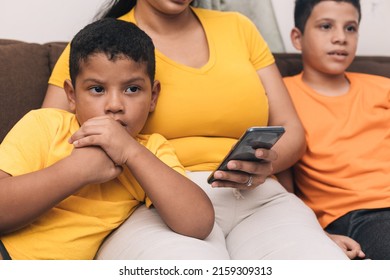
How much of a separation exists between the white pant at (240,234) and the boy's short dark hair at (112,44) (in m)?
0.31

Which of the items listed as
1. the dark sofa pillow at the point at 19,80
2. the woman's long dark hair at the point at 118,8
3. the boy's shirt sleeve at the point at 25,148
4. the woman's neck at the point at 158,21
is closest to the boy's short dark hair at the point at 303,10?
the woman's neck at the point at 158,21

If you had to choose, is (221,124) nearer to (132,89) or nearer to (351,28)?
(132,89)

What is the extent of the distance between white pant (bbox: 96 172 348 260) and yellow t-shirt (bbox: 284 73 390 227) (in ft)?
0.77

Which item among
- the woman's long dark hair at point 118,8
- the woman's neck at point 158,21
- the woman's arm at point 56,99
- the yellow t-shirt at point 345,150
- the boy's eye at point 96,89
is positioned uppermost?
the woman's long dark hair at point 118,8

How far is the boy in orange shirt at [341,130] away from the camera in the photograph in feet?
4.53

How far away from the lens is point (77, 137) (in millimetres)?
1029

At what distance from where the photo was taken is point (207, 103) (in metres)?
1.29

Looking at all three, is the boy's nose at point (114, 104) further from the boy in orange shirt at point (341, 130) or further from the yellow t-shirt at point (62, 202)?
the boy in orange shirt at point (341, 130)

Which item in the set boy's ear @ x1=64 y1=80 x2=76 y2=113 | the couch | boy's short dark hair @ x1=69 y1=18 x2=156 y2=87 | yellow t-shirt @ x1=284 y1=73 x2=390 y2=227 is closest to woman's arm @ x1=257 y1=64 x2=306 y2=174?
yellow t-shirt @ x1=284 y1=73 x2=390 y2=227

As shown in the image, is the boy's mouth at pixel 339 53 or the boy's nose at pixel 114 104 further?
the boy's mouth at pixel 339 53

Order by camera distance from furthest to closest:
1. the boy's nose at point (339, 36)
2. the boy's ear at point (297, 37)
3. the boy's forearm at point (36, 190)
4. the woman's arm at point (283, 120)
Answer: the boy's ear at point (297, 37) < the boy's nose at point (339, 36) < the woman's arm at point (283, 120) < the boy's forearm at point (36, 190)

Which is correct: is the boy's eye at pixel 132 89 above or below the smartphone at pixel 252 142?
above
